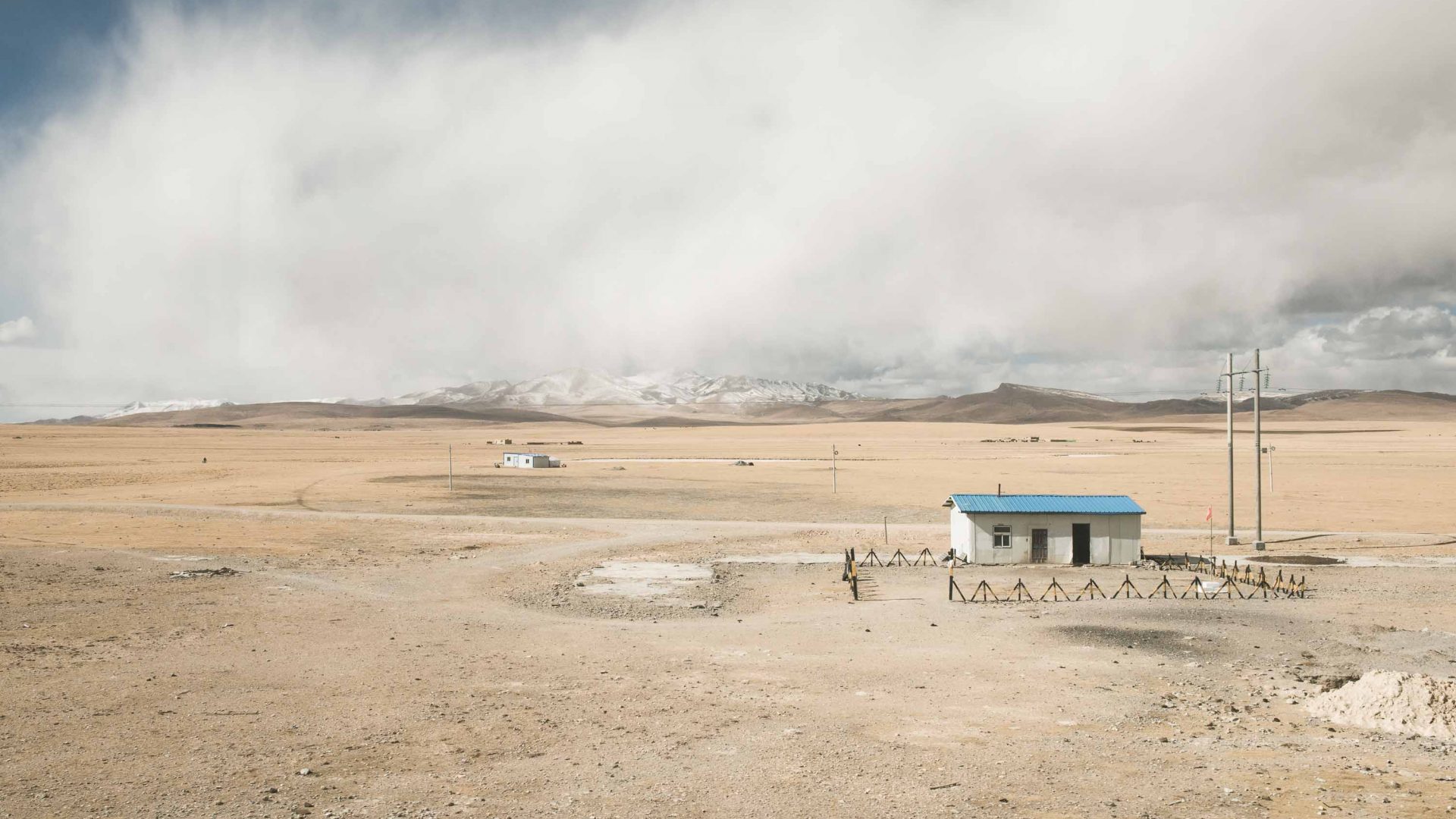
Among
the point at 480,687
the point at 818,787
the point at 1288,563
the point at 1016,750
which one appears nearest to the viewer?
the point at 818,787

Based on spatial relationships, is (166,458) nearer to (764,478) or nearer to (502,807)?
(764,478)

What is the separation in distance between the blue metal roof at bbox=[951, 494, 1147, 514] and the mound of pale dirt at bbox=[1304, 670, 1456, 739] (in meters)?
22.3

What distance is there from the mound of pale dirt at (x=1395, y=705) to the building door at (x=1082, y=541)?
22.6 m

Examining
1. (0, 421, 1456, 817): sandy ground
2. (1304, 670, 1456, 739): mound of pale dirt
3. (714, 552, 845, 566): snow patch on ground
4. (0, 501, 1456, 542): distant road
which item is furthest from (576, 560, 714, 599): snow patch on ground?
(1304, 670, 1456, 739): mound of pale dirt

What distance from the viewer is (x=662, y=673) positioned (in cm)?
2398

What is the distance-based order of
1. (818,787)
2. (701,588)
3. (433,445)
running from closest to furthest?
1. (818,787)
2. (701,588)
3. (433,445)

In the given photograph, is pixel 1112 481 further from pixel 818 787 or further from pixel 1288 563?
pixel 818 787

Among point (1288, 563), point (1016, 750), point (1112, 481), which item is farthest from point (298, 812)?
point (1112, 481)

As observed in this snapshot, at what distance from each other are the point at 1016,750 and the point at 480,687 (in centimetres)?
1252

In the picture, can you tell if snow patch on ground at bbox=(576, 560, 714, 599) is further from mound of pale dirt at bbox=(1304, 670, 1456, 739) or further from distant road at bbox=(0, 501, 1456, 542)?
mound of pale dirt at bbox=(1304, 670, 1456, 739)

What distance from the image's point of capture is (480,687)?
73.8 feet

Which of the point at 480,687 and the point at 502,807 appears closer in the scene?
the point at 502,807

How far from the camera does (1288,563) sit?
4262cm

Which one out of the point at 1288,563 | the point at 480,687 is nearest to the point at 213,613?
the point at 480,687
